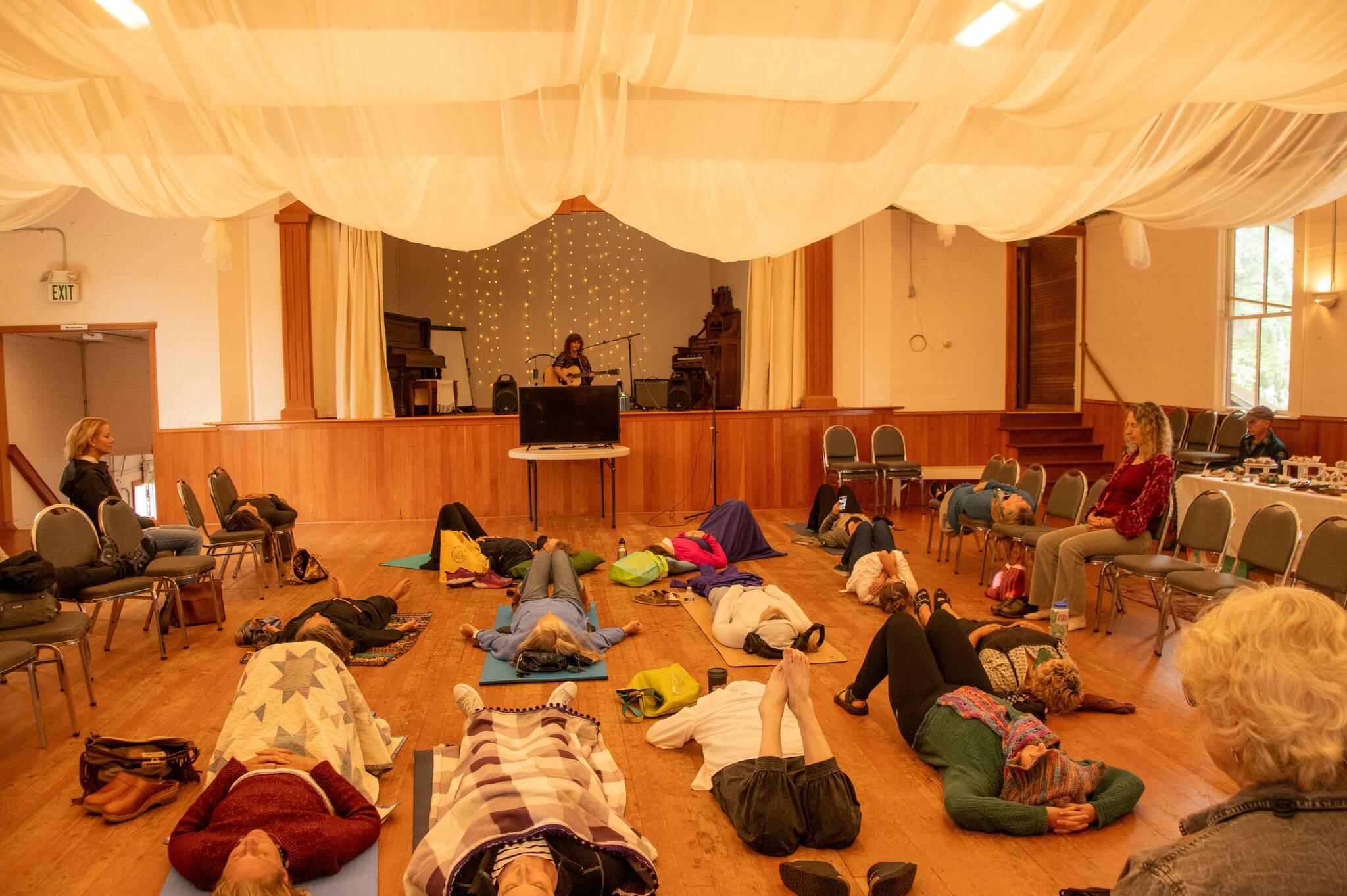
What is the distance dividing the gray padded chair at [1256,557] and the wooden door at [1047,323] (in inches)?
281

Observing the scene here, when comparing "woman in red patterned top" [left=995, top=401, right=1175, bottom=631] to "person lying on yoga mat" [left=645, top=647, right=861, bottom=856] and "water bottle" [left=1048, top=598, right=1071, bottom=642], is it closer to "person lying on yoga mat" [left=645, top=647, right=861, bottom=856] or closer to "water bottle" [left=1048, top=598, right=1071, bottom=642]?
"water bottle" [left=1048, top=598, right=1071, bottom=642]

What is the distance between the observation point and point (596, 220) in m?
12.9

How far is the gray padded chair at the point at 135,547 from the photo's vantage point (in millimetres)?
4977

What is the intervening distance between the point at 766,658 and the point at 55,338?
31.6 feet

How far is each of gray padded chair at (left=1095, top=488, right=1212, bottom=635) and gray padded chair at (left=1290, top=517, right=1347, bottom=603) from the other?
51cm

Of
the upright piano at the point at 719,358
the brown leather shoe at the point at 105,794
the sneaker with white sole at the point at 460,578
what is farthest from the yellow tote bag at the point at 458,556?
the upright piano at the point at 719,358

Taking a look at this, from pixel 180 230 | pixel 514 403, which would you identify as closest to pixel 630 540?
pixel 514 403

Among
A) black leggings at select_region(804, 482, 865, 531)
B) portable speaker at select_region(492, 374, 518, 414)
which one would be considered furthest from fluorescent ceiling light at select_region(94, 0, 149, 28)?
portable speaker at select_region(492, 374, 518, 414)

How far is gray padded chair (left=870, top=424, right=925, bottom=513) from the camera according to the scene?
29.2 feet

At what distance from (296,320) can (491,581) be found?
447 centimetres

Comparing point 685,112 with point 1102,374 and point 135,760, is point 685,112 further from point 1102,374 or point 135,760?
point 1102,374

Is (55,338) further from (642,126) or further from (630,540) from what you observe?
(642,126)

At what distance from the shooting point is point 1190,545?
199 inches

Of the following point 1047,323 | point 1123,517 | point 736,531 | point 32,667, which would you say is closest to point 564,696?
point 32,667
